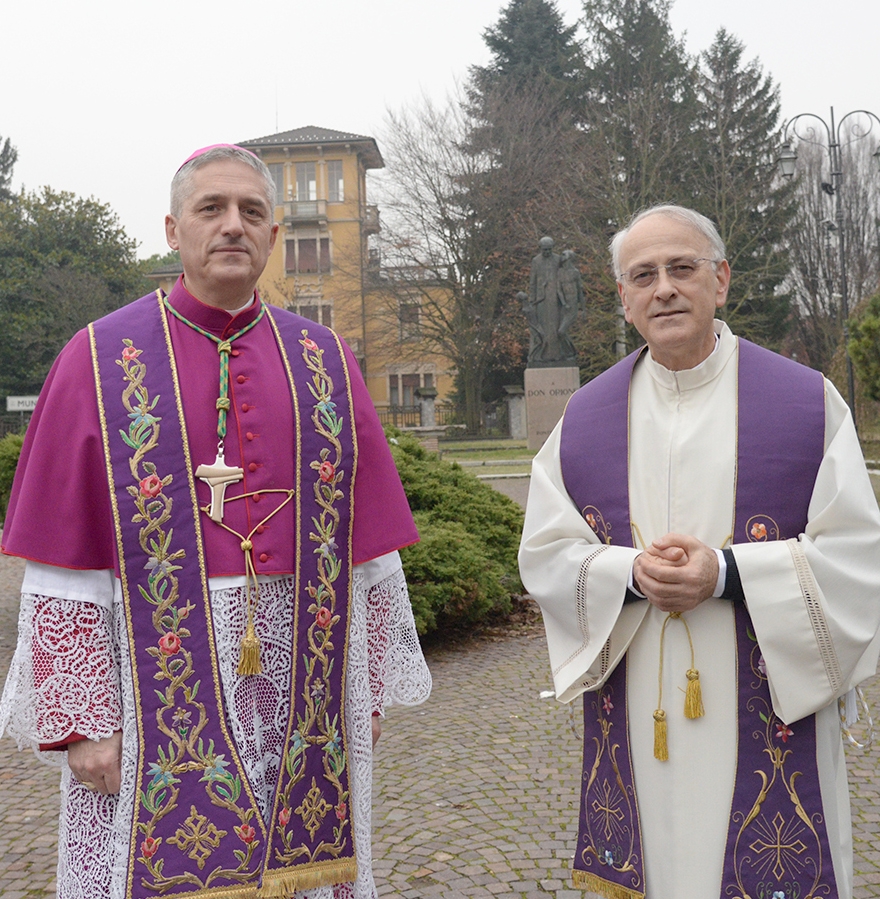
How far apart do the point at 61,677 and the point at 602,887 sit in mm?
1444

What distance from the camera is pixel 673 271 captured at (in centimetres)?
251

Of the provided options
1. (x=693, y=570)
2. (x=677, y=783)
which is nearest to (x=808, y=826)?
(x=677, y=783)

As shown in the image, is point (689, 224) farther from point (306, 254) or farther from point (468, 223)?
point (306, 254)

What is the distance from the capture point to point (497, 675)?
21.2ft

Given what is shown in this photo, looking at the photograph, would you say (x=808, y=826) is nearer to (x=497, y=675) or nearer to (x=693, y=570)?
(x=693, y=570)

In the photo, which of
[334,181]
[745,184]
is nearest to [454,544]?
[745,184]

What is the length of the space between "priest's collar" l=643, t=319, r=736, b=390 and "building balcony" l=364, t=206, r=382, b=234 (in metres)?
32.9

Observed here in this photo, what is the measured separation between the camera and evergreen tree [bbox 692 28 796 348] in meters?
29.7

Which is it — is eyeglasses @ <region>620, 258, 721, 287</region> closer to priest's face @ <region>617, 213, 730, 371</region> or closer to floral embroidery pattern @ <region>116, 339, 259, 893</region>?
priest's face @ <region>617, 213, 730, 371</region>

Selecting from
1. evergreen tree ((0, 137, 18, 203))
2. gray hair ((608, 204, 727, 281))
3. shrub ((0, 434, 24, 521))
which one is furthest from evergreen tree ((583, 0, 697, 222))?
evergreen tree ((0, 137, 18, 203))

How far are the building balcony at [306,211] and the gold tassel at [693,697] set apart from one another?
48.6 meters

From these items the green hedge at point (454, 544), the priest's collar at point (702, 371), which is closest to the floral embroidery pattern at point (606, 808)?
the priest's collar at point (702, 371)

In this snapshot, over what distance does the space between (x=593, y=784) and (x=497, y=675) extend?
392 cm

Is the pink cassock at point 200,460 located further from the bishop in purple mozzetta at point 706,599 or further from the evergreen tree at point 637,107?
the evergreen tree at point 637,107
